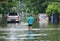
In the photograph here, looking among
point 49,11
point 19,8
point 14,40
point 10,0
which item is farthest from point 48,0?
point 19,8

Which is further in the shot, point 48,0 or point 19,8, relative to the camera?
point 19,8

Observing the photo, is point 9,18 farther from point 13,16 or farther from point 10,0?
point 10,0

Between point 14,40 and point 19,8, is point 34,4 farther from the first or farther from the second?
point 19,8

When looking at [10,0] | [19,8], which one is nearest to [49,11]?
[10,0]

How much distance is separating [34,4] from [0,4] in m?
7.67

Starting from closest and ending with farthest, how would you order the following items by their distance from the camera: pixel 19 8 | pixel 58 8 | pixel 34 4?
pixel 58 8, pixel 34 4, pixel 19 8

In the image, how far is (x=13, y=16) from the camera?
4597cm

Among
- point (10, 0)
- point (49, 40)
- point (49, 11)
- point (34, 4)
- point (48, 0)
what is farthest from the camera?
point (10, 0)

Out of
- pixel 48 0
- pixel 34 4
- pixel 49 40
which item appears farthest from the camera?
pixel 34 4

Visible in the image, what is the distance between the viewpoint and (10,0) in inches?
2881

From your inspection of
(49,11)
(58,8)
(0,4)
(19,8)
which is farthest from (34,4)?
(19,8)

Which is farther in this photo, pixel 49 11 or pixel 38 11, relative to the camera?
Result: pixel 38 11

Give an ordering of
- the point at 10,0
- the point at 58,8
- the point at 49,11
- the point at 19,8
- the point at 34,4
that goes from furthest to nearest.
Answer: the point at 19,8 < the point at 10,0 < the point at 34,4 < the point at 49,11 < the point at 58,8

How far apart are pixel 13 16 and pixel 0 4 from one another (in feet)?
49.8
